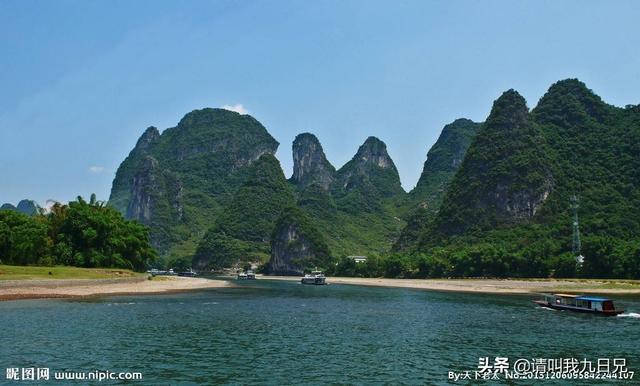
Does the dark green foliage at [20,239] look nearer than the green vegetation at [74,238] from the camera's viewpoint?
Yes

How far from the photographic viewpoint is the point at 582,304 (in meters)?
54.9

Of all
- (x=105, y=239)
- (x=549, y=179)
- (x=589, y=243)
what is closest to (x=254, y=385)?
(x=105, y=239)

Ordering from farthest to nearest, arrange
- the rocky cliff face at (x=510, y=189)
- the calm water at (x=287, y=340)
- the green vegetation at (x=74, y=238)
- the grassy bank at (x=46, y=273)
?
the rocky cliff face at (x=510, y=189), the green vegetation at (x=74, y=238), the grassy bank at (x=46, y=273), the calm water at (x=287, y=340)

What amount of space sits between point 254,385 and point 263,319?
24.4 metres

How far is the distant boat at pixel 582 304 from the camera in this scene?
5122cm

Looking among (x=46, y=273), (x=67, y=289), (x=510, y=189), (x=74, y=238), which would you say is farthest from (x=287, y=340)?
(x=510, y=189)

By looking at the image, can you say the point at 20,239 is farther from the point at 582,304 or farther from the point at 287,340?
the point at 582,304

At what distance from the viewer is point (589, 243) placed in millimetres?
110312

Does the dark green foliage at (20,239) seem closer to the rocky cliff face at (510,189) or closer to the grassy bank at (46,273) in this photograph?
the grassy bank at (46,273)

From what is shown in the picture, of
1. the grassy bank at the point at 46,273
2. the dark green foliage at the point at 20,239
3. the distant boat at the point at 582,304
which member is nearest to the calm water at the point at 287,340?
the distant boat at the point at 582,304

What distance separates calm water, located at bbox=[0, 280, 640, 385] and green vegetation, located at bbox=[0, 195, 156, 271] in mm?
28640

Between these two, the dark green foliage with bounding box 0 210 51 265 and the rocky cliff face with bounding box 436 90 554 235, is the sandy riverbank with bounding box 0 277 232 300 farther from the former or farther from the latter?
the rocky cliff face with bounding box 436 90 554 235

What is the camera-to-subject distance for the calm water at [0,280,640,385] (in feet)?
81.9

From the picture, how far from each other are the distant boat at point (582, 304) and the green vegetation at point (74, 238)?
69581mm
